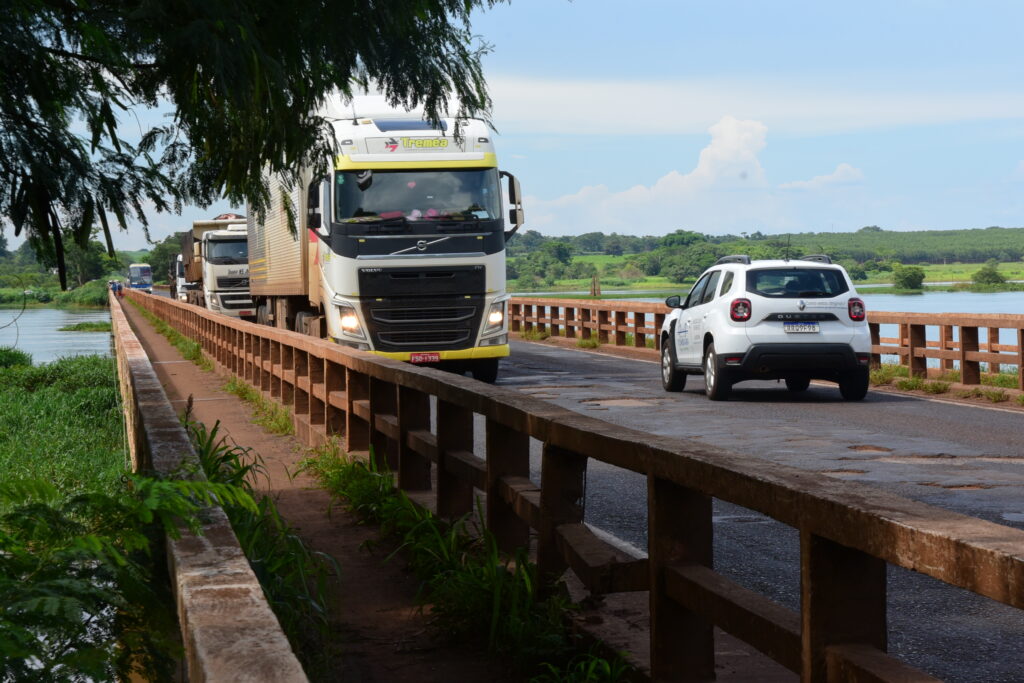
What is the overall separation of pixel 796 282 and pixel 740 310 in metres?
0.83

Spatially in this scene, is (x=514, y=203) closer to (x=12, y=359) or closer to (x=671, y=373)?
(x=671, y=373)

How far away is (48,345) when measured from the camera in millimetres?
51344

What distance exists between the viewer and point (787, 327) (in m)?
16.4

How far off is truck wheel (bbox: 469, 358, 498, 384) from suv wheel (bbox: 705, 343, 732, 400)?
421cm

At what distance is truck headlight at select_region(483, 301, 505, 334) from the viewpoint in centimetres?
1992

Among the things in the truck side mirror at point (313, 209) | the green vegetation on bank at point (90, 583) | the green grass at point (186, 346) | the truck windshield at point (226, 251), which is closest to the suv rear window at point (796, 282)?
the truck side mirror at point (313, 209)

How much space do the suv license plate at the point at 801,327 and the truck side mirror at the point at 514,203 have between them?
447 centimetres

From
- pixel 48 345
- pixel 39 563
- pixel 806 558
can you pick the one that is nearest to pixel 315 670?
pixel 39 563

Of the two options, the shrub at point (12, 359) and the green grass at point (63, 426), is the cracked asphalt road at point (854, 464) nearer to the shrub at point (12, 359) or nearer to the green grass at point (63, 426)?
the green grass at point (63, 426)

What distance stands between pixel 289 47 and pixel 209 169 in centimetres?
154

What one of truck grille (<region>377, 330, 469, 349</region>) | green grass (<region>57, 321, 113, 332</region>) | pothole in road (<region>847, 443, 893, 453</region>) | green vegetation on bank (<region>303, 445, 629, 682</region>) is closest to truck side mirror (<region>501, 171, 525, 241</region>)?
truck grille (<region>377, 330, 469, 349</region>)

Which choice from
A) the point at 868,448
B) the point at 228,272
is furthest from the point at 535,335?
the point at 868,448

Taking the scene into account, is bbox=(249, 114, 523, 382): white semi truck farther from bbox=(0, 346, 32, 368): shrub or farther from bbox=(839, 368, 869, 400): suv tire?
bbox=(0, 346, 32, 368): shrub

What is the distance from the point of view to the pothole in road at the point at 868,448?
11.6 metres
